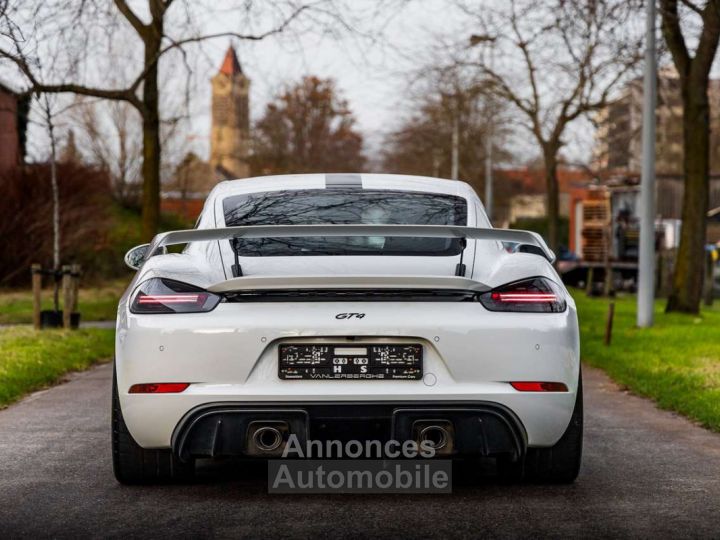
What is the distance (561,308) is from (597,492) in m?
0.90

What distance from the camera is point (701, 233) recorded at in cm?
1900

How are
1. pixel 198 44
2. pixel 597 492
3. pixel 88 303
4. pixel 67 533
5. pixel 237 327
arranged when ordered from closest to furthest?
1. pixel 67 533
2. pixel 237 327
3. pixel 597 492
4. pixel 198 44
5. pixel 88 303

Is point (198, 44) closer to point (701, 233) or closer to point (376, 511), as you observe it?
point (701, 233)

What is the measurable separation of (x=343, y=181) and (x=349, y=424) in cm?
183

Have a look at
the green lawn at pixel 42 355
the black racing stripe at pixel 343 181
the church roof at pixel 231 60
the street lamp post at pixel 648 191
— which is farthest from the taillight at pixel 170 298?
the church roof at pixel 231 60

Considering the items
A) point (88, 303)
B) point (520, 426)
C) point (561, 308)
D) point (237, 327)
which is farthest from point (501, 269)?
point (88, 303)

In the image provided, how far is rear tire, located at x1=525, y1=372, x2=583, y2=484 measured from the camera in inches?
212

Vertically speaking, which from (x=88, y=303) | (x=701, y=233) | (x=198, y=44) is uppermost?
(x=198, y=44)

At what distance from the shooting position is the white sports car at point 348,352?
4965 mm

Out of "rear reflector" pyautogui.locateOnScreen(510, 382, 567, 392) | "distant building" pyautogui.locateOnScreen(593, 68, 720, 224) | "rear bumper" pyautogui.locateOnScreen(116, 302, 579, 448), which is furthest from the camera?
"distant building" pyautogui.locateOnScreen(593, 68, 720, 224)

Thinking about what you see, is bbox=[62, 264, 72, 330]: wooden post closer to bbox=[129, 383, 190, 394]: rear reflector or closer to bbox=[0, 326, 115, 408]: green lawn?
bbox=[0, 326, 115, 408]: green lawn

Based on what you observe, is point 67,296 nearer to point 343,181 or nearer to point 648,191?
point 648,191

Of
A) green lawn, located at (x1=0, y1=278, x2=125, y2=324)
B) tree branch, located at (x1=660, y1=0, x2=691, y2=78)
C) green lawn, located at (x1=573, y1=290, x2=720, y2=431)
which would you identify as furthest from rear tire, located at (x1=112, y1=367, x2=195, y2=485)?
tree branch, located at (x1=660, y1=0, x2=691, y2=78)

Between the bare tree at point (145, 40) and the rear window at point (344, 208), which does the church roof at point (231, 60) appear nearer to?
the bare tree at point (145, 40)
